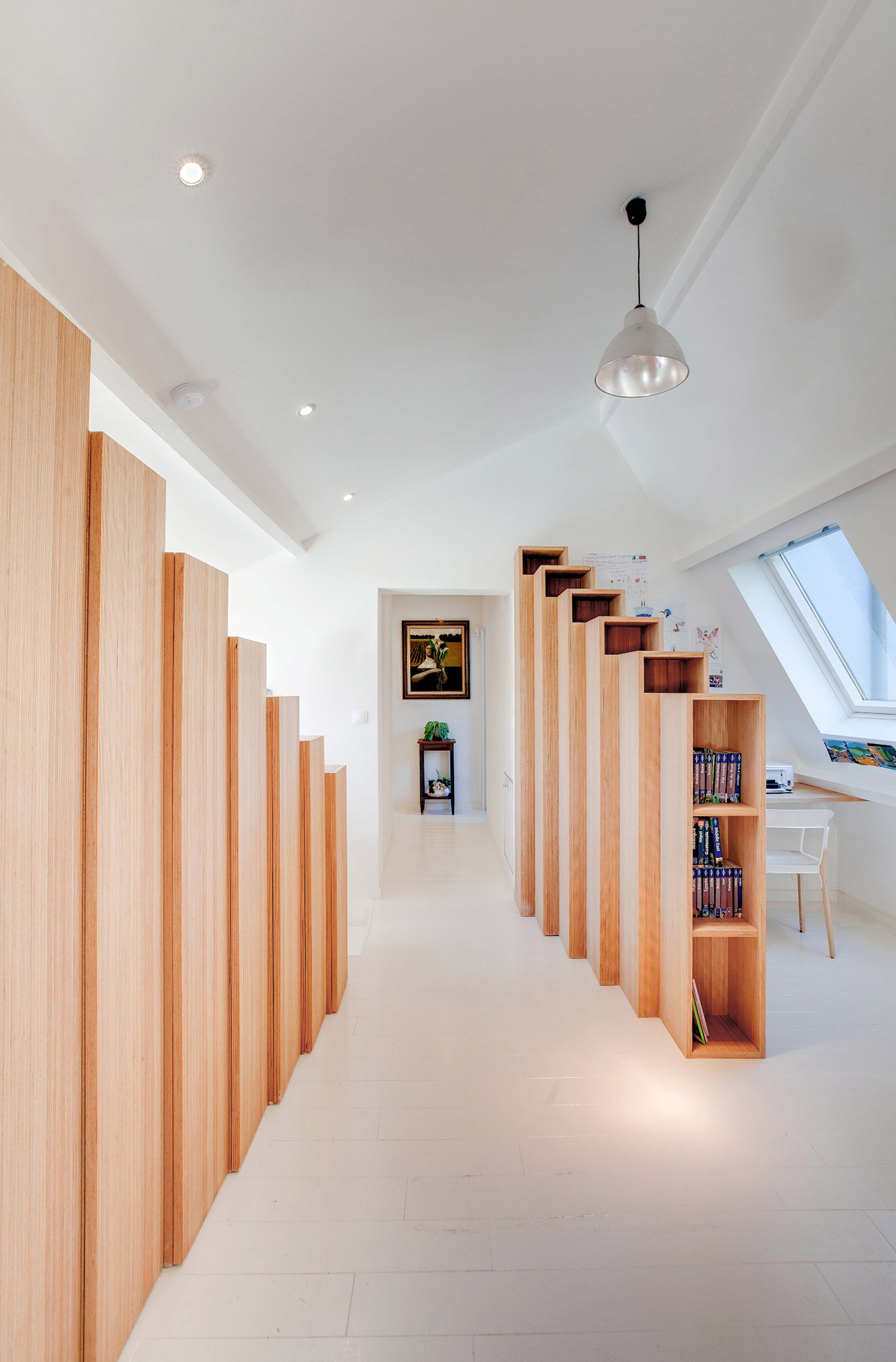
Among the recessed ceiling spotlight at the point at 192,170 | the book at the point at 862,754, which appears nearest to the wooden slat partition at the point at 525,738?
the book at the point at 862,754

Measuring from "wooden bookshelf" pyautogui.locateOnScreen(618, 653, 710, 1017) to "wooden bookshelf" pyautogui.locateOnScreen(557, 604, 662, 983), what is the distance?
0.56ft

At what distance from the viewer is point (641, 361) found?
246cm

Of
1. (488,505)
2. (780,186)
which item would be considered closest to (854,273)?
(780,186)

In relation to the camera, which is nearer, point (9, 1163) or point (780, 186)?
point (9, 1163)

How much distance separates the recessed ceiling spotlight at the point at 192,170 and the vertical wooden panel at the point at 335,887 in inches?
79.9

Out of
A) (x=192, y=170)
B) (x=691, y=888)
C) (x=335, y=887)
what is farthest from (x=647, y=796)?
(x=192, y=170)

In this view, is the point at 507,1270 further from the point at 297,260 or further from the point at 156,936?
the point at 297,260

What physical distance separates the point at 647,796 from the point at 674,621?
2083 mm

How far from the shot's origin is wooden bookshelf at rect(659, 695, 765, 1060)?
2.42 meters

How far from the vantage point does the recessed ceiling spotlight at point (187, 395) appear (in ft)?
7.03

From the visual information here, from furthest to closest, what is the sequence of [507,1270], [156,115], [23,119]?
[507,1270], [156,115], [23,119]

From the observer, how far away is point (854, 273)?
207 cm

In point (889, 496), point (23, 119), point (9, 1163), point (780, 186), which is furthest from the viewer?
point (889, 496)

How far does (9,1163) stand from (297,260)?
2.08 m
